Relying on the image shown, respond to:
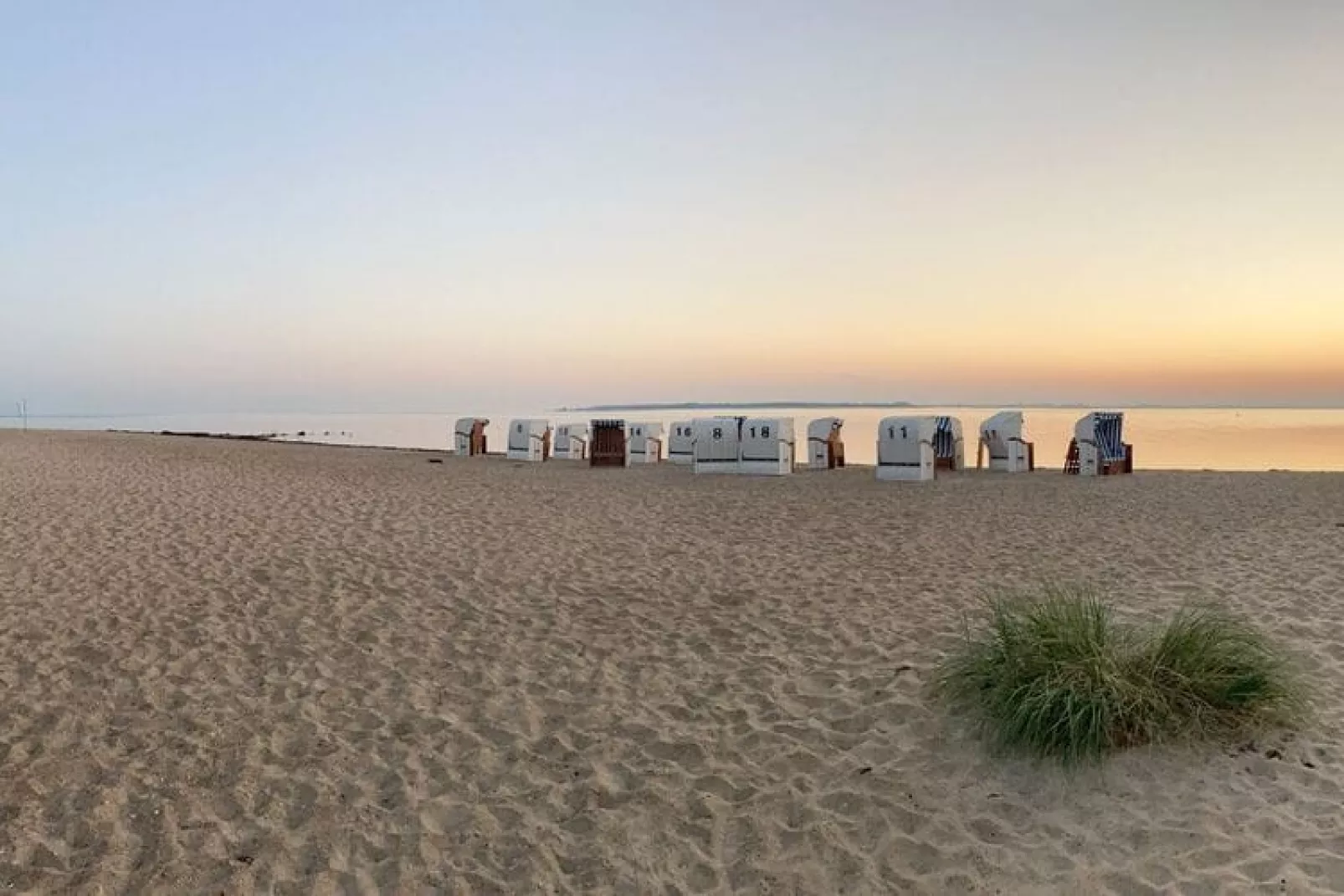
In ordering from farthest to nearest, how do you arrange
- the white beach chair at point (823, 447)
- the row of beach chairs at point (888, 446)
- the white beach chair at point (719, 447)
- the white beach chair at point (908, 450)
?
the white beach chair at point (823, 447)
the white beach chair at point (719, 447)
the row of beach chairs at point (888, 446)
the white beach chair at point (908, 450)

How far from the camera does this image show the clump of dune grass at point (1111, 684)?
4387mm

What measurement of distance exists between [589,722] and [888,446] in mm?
13524

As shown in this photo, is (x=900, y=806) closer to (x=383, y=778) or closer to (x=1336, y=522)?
(x=383, y=778)

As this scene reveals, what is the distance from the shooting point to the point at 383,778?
15.0 ft

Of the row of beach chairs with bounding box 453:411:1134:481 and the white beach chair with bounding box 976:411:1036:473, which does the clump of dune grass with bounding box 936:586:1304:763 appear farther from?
the white beach chair with bounding box 976:411:1036:473

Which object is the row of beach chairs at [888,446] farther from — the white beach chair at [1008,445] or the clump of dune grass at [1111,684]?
the clump of dune grass at [1111,684]

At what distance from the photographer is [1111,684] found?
175 inches

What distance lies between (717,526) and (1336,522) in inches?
290

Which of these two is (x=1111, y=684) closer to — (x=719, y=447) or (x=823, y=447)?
(x=719, y=447)

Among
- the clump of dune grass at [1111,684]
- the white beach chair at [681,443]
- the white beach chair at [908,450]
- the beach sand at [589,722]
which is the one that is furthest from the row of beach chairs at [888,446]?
the clump of dune grass at [1111,684]

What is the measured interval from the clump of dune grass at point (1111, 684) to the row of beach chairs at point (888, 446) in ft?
41.8

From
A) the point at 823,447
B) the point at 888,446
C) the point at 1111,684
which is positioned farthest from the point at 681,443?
the point at 1111,684

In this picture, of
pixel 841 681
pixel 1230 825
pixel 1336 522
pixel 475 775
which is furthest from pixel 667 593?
pixel 1336 522

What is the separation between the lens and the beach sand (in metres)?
3.80
